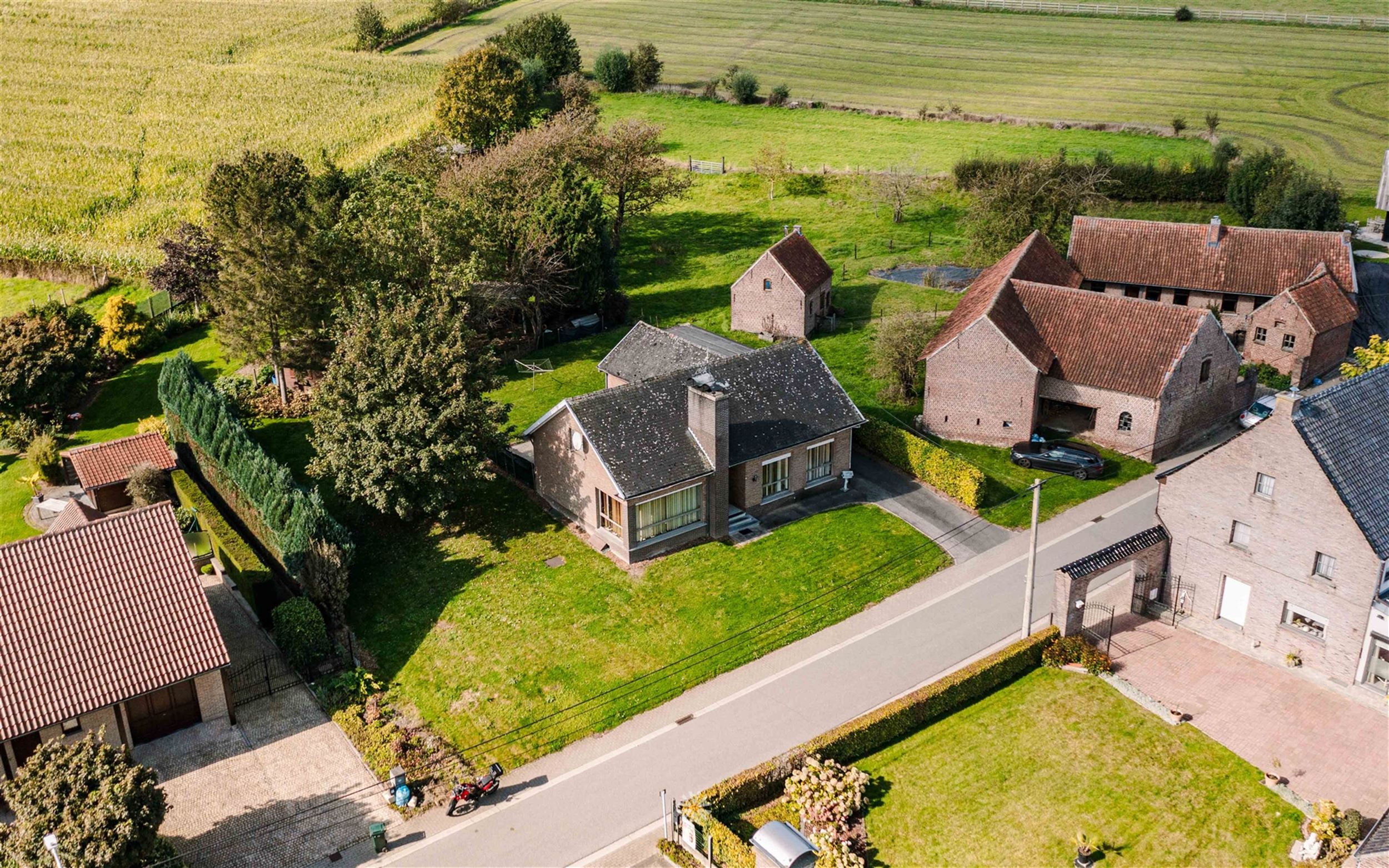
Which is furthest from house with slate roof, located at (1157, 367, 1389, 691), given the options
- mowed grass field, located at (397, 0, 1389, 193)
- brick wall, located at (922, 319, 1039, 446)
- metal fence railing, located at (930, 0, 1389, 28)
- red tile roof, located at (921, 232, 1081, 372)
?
metal fence railing, located at (930, 0, 1389, 28)

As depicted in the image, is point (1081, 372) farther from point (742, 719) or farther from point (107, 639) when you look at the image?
point (107, 639)

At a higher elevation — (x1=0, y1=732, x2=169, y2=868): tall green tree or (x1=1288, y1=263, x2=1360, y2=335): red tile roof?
(x1=1288, y1=263, x2=1360, y2=335): red tile roof

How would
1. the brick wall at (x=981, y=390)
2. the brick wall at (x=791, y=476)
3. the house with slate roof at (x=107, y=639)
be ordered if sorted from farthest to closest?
the brick wall at (x=981, y=390), the brick wall at (x=791, y=476), the house with slate roof at (x=107, y=639)

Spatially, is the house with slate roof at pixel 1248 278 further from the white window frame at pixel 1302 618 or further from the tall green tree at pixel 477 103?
the tall green tree at pixel 477 103

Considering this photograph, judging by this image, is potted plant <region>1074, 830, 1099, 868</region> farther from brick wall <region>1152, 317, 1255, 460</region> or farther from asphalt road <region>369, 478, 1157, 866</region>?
brick wall <region>1152, 317, 1255, 460</region>

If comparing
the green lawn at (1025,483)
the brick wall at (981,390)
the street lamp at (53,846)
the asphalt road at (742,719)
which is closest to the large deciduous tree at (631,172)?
the brick wall at (981,390)

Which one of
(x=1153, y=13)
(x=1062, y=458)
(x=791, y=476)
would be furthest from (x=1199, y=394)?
(x=1153, y=13)
